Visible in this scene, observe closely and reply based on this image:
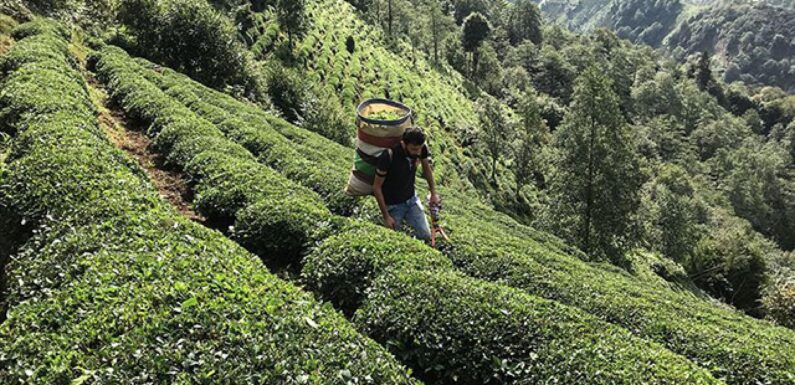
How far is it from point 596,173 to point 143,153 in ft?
89.6

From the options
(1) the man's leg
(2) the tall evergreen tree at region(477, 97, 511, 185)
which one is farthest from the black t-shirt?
(2) the tall evergreen tree at region(477, 97, 511, 185)

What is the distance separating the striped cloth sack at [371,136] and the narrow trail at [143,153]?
514cm

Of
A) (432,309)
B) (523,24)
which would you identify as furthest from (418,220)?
(523,24)

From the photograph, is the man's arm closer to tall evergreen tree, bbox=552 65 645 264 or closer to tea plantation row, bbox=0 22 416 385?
tea plantation row, bbox=0 22 416 385

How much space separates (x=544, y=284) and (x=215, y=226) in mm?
8285

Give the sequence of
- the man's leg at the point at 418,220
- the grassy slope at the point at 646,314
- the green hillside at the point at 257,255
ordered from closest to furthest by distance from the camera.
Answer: the green hillside at the point at 257,255 < the grassy slope at the point at 646,314 < the man's leg at the point at 418,220

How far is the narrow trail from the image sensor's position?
44.7 feet

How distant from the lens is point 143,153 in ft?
55.3

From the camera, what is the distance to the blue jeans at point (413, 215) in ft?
33.6

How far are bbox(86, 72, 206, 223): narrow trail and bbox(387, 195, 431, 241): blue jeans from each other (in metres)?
5.58

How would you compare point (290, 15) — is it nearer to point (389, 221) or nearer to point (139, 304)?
point (389, 221)


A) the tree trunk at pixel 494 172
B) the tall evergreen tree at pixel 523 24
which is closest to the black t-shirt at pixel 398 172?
the tree trunk at pixel 494 172

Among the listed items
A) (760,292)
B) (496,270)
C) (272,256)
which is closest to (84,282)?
(272,256)

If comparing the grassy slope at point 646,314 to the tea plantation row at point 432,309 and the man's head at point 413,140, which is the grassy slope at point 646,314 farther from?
the man's head at point 413,140
